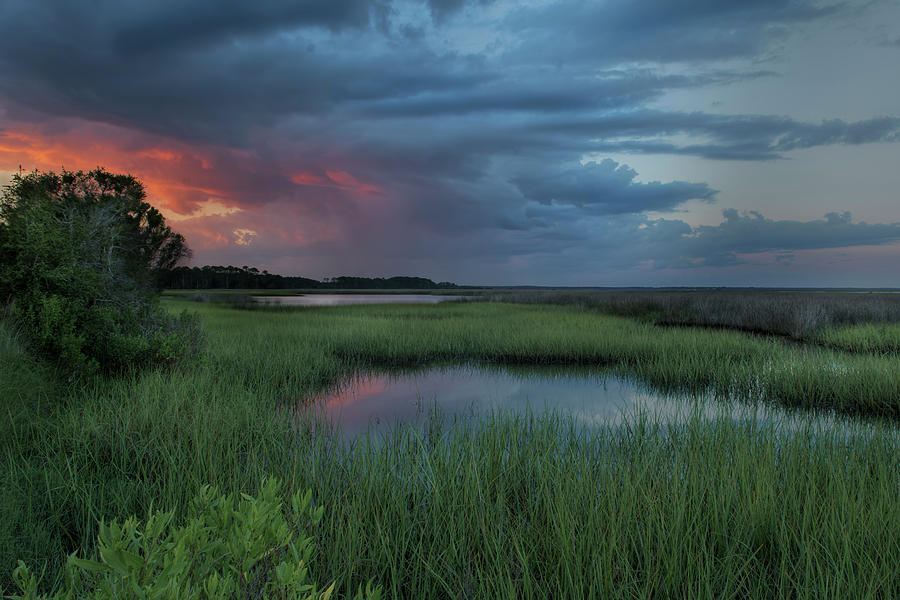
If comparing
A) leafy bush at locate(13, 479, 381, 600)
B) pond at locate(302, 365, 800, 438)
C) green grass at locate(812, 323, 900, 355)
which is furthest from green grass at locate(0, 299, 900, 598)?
green grass at locate(812, 323, 900, 355)

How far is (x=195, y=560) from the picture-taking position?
60.6 inches

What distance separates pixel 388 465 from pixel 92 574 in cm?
326

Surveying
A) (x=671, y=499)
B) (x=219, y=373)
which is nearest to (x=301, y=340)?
(x=219, y=373)

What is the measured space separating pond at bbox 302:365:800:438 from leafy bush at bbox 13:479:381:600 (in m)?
5.75

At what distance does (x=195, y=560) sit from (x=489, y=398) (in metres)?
8.57

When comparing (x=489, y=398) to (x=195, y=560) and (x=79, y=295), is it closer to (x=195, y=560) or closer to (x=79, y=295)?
(x=79, y=295)

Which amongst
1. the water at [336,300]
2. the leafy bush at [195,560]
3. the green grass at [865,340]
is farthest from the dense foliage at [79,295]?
the water at [336,300]

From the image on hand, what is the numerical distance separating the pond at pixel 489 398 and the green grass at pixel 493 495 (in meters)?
1.59

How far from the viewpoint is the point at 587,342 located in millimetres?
15133

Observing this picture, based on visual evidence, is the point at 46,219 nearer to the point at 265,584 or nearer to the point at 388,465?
the point at 388,465

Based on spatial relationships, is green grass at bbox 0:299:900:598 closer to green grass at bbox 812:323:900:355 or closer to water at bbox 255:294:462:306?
green grass at bbox 812:323:900:355

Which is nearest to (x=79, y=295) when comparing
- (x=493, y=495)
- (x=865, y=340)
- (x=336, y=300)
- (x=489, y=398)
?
(x=489, y=398)

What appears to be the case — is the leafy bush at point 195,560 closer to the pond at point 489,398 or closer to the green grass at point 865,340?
the pond at point 489,398

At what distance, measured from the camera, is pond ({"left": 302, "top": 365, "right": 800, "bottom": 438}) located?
8.16 meters
